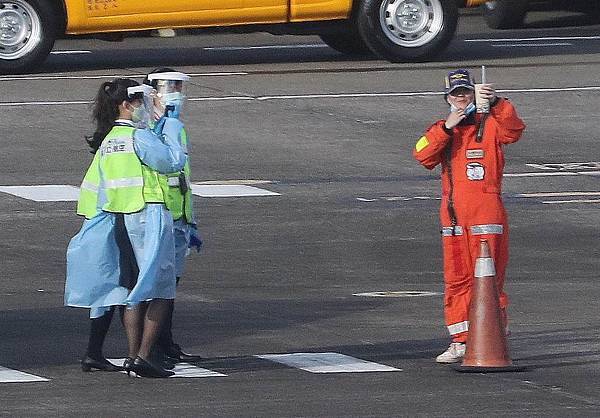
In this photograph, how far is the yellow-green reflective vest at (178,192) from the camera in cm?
919

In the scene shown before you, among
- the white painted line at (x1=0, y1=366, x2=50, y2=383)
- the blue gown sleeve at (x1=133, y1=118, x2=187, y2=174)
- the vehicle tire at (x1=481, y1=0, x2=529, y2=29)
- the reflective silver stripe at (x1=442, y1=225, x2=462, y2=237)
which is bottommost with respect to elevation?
the white painted line at (x1=0, y1=366, x2=50, y2=383)

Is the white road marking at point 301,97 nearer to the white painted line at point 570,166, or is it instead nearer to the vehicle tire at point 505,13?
the white painted line at point 570,166

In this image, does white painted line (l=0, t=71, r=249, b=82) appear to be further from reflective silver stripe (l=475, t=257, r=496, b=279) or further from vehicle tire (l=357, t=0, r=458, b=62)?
reflective silver stripe (l=475, t=257, r=496, b=279)

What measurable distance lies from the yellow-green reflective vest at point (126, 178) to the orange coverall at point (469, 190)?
144cm

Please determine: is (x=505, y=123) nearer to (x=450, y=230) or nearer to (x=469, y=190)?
(x=469, y=190)

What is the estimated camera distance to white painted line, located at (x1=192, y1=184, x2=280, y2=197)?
14.7 metres

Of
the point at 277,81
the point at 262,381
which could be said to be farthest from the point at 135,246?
the point at 277,81

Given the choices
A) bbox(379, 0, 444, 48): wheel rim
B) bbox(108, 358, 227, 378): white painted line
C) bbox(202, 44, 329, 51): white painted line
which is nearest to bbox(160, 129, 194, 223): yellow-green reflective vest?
bbox(108, 358, 227, 378): white painted line

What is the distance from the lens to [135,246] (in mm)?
9164

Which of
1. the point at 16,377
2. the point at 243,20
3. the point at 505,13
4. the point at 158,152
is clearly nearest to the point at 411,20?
the point at 243,20

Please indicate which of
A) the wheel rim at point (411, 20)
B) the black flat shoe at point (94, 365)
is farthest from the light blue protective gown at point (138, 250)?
the wheel rim at point (411, 20)

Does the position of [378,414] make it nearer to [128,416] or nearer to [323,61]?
[128,416]

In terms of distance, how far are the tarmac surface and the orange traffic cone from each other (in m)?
0.10

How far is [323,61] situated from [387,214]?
7.81 meters
